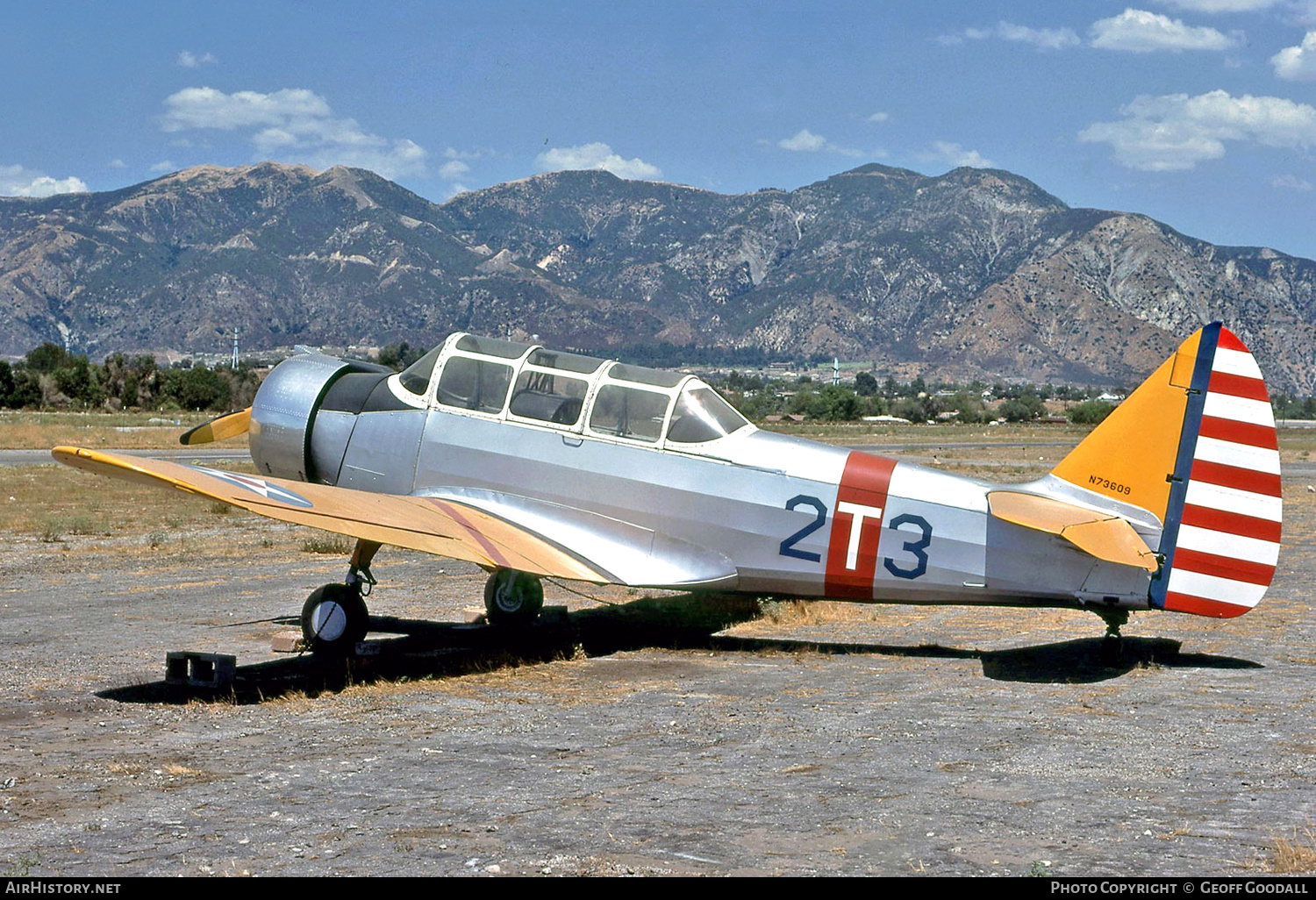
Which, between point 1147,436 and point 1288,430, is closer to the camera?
point 1147,436

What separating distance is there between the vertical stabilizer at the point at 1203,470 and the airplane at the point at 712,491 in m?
0.02

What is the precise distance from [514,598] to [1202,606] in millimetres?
6488

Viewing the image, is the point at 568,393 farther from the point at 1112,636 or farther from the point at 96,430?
the point at 96,430

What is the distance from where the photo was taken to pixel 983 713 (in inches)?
343

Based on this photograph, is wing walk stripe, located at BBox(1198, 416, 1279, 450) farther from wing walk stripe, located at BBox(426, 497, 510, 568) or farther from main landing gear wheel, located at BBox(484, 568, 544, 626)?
main landing gear wheel, located at BBox(484, 568, 544, 626)

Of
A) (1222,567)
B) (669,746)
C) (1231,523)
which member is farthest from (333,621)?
(1231,523)

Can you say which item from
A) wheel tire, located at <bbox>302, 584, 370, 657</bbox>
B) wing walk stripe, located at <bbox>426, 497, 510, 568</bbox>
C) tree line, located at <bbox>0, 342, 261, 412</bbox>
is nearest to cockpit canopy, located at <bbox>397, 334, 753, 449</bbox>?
wing walk stripe, located at <bbox>426, 497, 510, 568</bbox>

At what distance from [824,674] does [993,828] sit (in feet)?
14.3

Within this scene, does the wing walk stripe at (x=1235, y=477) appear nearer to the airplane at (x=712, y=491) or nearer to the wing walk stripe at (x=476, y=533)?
the airplane at (x=712, y=491)

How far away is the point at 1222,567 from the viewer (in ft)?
32.1

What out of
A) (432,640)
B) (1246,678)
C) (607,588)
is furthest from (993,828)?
(607,588)

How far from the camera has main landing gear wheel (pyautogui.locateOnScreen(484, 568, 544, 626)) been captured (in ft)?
41.5
